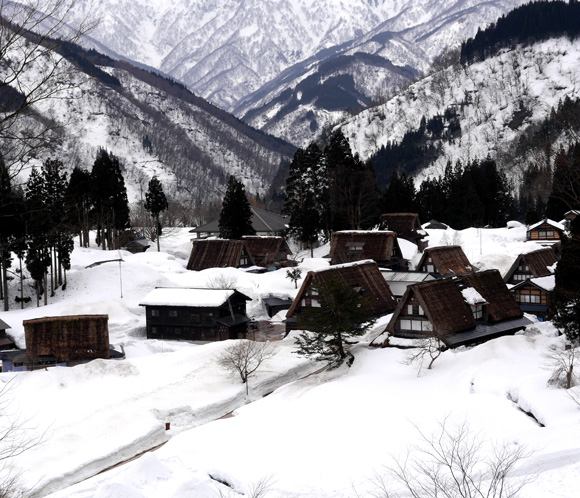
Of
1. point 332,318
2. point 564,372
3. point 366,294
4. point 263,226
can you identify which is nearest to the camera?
point 564,372

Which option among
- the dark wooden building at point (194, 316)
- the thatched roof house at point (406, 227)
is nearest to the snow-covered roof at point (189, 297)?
the dark wooden building at point (194, 316)

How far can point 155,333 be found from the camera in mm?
43125

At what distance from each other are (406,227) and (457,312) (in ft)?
104

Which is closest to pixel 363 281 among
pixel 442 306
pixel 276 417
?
pixel 442 306

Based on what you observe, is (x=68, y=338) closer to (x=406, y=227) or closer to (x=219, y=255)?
(x=219, y=255)

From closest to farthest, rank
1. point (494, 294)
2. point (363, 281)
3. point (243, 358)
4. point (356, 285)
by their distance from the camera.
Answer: point (243, 358) → point (494, 294) → point (356, 285) → point (363, 281)

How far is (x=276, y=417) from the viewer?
25.1m

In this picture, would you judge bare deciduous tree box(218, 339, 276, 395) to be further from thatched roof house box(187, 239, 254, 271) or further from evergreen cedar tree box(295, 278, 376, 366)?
thatched roof house box(187, 239, 254, 271)

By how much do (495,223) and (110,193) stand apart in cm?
5922

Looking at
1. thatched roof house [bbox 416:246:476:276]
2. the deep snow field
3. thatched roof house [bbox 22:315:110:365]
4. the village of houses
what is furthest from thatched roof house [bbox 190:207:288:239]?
thatched roof house [bbox 22:315:110:365]

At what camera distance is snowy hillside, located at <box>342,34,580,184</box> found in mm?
148500

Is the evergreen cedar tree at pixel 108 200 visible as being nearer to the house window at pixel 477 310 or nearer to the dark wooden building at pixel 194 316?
the dark wooden building at pixel 194 316

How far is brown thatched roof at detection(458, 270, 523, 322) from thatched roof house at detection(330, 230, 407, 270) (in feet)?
52.9

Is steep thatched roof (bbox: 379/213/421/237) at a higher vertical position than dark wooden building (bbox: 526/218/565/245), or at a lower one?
higher
